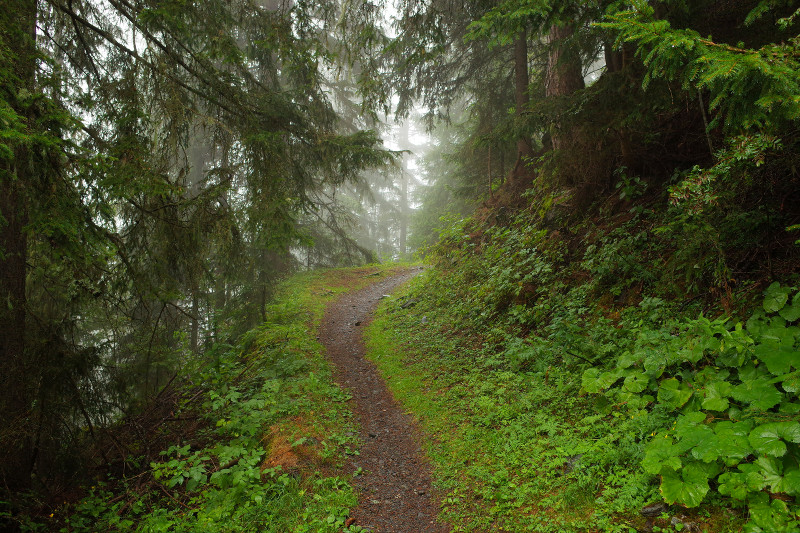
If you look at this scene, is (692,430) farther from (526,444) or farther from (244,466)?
(244,466)

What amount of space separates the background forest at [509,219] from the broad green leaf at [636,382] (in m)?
0.01

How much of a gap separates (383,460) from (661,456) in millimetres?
3481

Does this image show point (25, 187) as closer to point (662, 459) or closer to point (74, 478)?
point (74, 478)

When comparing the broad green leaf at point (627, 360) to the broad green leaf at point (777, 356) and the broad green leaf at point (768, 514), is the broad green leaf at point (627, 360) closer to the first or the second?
the broad green leaf at point (777, 356)

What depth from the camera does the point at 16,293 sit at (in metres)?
5.11

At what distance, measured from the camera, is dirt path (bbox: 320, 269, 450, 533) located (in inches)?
170

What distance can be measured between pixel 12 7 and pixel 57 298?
3770 millimetres

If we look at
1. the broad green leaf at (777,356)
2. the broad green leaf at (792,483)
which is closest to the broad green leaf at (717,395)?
the broad green leaf at (777,356)

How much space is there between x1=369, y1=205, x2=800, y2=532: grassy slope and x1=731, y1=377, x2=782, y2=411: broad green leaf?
17mm

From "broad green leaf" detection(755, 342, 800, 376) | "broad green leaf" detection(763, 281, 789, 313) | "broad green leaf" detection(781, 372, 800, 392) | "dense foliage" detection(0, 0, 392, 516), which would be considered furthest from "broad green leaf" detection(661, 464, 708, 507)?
"dense foliage" detection(0, 0, 392, 516)

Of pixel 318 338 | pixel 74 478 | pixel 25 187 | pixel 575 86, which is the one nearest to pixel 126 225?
pixel 25 187

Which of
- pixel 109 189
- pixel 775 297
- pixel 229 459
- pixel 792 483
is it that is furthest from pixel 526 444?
pixel 109 189

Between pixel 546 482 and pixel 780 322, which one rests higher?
pixel 780 322

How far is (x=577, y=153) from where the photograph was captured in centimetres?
746
